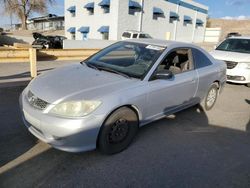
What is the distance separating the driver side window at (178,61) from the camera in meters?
4.18

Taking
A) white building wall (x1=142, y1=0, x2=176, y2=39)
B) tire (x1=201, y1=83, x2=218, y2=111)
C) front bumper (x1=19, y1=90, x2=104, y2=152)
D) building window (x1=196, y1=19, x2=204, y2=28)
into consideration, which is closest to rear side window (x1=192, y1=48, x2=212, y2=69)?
tire (x1=201, y1=83, x2=218, y2=111)

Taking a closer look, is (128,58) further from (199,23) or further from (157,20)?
(199,23)

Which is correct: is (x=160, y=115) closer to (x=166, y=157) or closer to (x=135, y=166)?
(x=166, y=157)

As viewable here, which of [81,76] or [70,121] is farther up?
[81,76]

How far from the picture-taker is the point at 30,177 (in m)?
2.77

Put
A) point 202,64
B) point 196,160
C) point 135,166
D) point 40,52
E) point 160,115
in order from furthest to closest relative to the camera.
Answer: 1. point 40,52
2. point 202,64
3. point 160,115
4. point 196,160
5. point 135,166

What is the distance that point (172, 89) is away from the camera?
4020mm

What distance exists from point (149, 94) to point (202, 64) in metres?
1.94

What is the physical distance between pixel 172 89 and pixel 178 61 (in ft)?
2.55

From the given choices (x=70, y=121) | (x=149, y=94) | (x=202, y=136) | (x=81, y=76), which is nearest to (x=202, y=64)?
(x=202, y=136)

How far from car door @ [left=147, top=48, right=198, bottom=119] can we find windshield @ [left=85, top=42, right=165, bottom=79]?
220 mm

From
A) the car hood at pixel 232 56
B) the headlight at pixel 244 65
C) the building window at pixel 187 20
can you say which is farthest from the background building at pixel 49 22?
the headlight at pixel 244 65

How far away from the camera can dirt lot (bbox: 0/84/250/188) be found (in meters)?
2.83

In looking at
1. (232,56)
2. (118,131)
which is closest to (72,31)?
(232,56)
